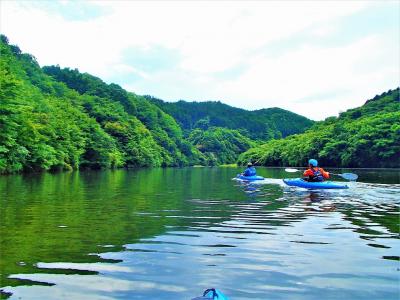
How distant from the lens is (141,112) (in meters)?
133

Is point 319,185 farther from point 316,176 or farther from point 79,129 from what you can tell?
point 79,129

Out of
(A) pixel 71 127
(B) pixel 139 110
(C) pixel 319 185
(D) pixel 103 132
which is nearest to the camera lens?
(C) pixel 319 185

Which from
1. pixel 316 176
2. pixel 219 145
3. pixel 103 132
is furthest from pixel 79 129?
pixel 219 145

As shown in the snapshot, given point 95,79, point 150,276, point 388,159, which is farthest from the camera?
point 95,79

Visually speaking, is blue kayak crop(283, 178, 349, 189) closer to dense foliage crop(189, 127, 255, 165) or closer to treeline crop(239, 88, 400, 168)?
treeline crop(239, 88, 400, 168)

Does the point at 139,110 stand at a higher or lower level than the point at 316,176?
higher


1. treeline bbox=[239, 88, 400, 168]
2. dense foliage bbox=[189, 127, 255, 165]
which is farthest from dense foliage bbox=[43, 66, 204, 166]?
treeline bbox=[239, 88, 400, 168]

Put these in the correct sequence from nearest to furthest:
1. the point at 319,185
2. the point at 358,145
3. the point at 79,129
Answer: the point at 319,185 → the point at 79,129 → the point at 358,145

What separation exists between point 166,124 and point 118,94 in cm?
2283

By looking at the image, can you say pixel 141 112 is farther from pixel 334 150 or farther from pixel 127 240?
pixel 127 240

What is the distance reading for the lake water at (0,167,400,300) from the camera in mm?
6059

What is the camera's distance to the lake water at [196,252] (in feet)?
19.9

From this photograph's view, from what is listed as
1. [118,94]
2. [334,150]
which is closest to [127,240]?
[334,150]

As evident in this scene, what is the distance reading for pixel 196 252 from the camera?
324 inches
